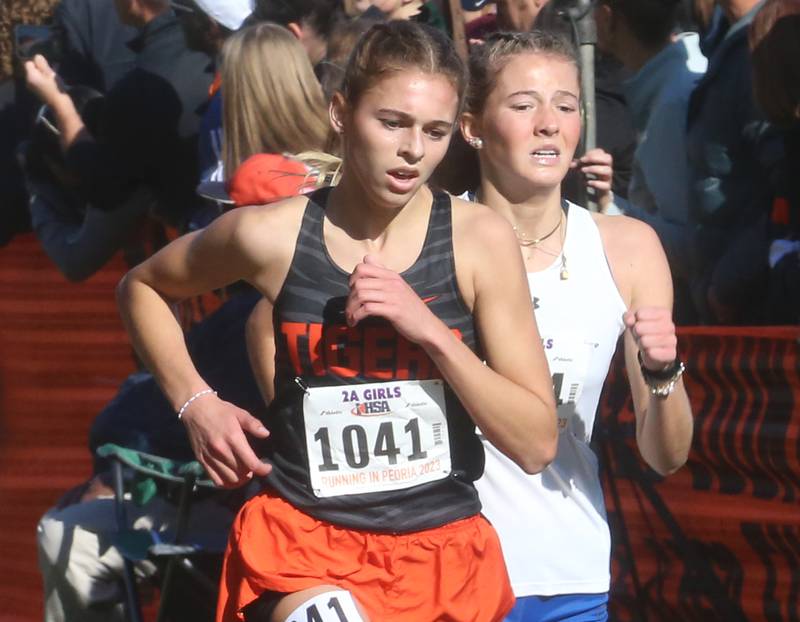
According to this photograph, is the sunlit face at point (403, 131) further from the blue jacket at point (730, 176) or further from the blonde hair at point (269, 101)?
the blue jacket at point (730, 176)

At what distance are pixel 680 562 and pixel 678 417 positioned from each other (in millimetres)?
928

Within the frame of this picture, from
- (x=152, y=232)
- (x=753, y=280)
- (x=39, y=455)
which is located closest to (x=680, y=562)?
(x=753, y=280)

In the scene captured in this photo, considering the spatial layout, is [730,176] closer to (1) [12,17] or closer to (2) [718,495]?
(2) [718,495]

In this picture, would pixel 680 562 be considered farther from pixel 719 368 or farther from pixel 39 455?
pixel 39 455

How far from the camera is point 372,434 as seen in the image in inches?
119

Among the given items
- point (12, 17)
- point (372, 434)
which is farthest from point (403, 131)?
point (12, 17)

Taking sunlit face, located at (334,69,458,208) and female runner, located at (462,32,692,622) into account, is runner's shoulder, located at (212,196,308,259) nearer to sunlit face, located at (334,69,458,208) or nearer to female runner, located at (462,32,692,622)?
sunlit face, located at (334,69,458,208)

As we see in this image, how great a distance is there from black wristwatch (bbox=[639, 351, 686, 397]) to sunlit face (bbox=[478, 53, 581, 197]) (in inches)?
19.9

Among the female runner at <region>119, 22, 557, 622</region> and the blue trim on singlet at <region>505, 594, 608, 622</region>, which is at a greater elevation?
the female runner at <region>119, 22, 557, 622</region>

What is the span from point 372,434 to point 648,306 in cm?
73

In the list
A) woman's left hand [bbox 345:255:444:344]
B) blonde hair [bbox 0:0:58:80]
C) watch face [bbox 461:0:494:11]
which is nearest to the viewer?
woman's left hand [bbox 345:255:444:344]

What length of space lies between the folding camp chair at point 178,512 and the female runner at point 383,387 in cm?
135

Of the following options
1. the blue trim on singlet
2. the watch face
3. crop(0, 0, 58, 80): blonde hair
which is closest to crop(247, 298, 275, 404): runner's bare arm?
the blue trim on singlet

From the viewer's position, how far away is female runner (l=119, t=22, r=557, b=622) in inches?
117
